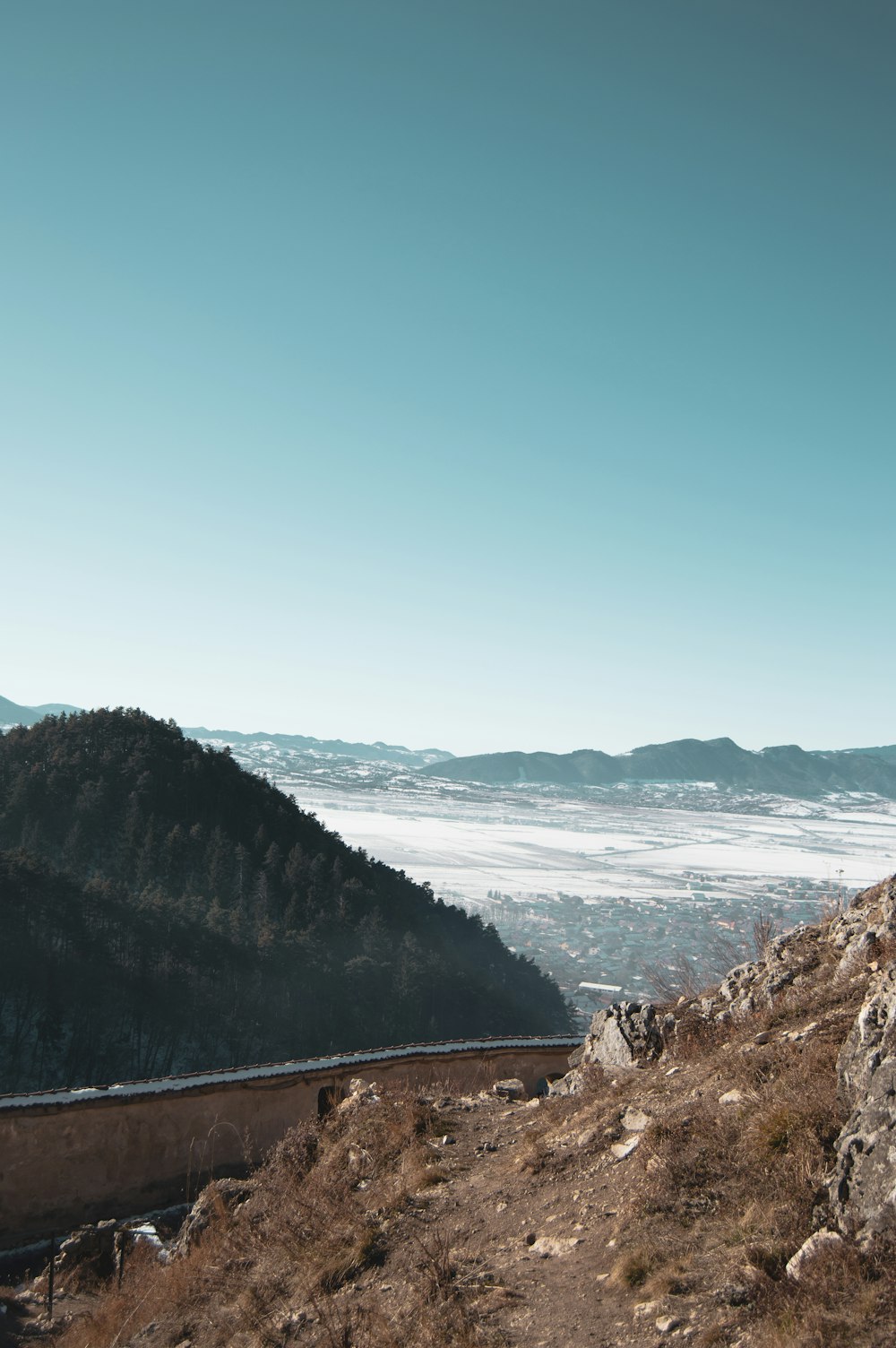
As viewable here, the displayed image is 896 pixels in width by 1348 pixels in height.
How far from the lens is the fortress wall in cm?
1084

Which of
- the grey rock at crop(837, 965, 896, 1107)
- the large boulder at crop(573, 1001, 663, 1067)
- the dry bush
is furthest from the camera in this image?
the large boulder at crop(573, 1001, 663, 1067)

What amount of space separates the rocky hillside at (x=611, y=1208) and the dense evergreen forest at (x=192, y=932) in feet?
105

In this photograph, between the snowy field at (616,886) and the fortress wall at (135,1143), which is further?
the snowy field at (616,886)

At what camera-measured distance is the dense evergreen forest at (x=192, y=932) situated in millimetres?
40406

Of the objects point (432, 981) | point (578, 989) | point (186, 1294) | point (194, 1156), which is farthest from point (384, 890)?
point (186, 1294)

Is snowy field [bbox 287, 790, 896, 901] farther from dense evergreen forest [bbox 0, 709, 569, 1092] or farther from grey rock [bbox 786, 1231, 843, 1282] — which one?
grey rock [bbox 786, 1231, 843, 1282]

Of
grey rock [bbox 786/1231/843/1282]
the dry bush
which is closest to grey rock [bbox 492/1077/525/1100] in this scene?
grey rock [bbox 786/1231/843/1282]

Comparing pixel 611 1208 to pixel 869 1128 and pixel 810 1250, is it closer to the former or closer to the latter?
pixel 810 1250

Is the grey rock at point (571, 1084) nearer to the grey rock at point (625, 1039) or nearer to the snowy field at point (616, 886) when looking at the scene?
the grey rock at point (625, 1039)

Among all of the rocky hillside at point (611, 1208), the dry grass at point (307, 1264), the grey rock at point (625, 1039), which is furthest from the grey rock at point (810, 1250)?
the grey rock at point (625, 1039)

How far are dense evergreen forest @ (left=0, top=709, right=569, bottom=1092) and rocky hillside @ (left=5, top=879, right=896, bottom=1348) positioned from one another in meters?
32.0

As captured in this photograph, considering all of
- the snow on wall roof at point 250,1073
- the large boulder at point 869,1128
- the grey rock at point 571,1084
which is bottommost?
the snow on wall roof at point 250,1073

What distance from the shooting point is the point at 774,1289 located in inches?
192

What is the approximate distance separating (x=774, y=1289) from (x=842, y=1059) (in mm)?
1939
